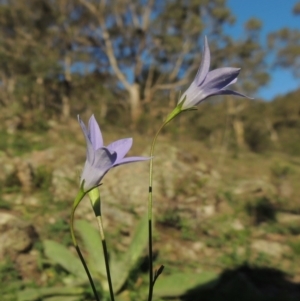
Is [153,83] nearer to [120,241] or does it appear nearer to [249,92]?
[249,92]

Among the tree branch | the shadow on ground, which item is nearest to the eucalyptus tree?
the tree branch

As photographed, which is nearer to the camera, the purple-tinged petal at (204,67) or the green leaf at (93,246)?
the purple-tinged petal at (204,67)

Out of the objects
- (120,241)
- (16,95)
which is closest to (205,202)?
(120,241)

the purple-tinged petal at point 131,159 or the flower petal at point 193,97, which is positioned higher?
the flower petal at point 193,97

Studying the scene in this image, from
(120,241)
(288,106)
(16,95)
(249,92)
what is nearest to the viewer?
(120,241)

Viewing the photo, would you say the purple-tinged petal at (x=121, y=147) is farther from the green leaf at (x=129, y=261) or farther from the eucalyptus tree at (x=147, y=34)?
the eucalyptus tree at (x=147, y=34)

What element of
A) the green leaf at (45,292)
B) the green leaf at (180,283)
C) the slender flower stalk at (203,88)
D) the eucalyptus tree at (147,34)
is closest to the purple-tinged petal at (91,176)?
the slender flower stalk at (203,88)

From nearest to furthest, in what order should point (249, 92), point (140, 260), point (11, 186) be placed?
point (140, 260)
point (11, 186)
point (249, 92)
